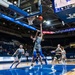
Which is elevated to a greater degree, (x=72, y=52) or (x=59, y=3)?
(x=59, y=3)

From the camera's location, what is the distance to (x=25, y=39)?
30500mm

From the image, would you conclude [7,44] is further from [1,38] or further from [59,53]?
[59,53]

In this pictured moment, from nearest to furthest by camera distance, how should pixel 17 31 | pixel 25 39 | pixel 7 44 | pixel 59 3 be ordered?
pixel 59 3, pixel 7 44, pixel 17 31, pixel 25 39

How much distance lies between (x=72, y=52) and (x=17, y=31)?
34.7 ft

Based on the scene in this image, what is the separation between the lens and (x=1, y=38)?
24.4m

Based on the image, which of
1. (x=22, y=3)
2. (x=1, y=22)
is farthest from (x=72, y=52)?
(x=22, y=3)

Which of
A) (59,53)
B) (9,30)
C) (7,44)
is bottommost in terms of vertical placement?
(59,53)

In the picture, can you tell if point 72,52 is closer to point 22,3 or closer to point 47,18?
point 47,18

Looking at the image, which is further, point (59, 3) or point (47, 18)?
point (47, 18)

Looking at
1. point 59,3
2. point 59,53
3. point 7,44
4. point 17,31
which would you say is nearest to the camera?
point 59,3

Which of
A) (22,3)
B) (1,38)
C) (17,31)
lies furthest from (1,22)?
(22,3)

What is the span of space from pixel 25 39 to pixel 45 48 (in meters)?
4.36

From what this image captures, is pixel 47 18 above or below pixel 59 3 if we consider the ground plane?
above

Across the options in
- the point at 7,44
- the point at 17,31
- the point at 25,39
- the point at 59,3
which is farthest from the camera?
the point at 25,39
